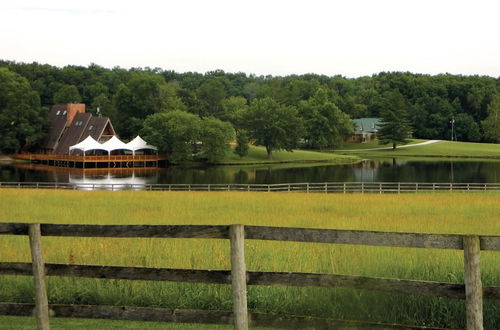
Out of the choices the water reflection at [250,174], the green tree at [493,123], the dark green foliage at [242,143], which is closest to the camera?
the water reflection at [250,174]

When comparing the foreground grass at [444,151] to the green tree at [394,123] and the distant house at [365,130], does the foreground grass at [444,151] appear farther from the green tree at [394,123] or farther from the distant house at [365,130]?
the distant house at [365,130]

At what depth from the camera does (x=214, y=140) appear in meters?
85.4

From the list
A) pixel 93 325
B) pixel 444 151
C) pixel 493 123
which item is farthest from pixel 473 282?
pixel 493 123

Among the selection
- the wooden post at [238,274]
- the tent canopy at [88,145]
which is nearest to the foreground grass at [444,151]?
the tent canopy at [88,145]

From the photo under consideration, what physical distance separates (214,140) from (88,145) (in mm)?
16791

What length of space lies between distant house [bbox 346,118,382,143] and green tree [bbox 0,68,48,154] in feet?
207

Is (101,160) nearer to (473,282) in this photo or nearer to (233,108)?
(233,108)

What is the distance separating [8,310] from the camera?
6.69 metres

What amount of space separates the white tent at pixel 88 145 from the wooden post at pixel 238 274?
78.8 m

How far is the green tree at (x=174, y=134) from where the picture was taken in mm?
84938

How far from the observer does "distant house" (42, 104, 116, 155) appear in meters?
89.4

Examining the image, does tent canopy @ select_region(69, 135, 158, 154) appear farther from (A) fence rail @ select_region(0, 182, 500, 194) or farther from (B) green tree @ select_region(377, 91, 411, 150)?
(B) green tree @ select_region(377, 91, 411, 150)

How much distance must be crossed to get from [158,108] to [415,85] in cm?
7350

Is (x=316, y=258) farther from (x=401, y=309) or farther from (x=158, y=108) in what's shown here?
(x=158, y=108)
